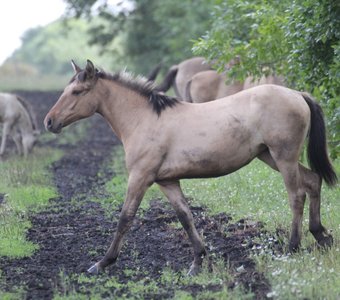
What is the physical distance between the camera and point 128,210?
7.90 metres

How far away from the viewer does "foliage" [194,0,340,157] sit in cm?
973

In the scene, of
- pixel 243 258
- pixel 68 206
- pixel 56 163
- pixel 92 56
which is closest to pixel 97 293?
pixel 243 258

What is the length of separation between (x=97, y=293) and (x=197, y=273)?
1.10 meters

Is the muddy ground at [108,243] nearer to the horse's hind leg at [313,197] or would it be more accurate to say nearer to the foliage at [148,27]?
the horse's hind leg at [313,197]

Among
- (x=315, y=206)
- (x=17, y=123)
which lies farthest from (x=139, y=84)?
(x=17, y=123)

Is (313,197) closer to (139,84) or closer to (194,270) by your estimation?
(194,270)

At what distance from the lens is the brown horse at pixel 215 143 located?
7875 millimetres

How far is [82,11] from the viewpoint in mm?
32438

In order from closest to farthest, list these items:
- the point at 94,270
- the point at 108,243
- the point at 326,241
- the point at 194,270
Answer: the point at 194,270, the point at 94,270, the point at 326,241, the point at 108,243

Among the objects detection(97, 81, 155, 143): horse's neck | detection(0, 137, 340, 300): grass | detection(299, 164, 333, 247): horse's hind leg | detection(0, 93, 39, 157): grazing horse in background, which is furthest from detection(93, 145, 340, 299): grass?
detection(0, 93, 39, 157): grazing horse in background

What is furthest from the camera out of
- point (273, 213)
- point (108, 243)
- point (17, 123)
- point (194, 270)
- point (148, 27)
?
point (148, 27)

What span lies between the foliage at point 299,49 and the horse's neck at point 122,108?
7.96 ft

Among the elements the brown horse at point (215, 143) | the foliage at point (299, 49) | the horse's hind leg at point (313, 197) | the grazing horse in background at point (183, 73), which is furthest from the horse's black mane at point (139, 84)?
the grazing horse in background at point (183, 73)

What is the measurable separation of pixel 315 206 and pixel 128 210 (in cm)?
189
